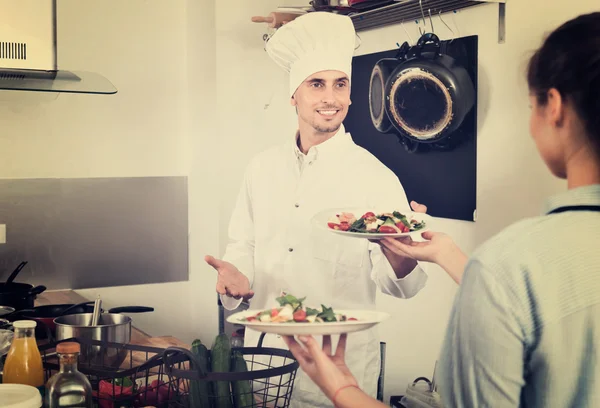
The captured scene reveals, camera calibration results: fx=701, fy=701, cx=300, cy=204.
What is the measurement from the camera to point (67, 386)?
143 centimetres

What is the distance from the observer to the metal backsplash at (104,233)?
80.0 inches

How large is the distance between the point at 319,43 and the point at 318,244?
488mm

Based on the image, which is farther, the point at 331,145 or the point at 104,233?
the point at 104,233

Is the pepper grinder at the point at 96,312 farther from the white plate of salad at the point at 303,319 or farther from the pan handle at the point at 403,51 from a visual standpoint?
the pan handle at the point at 403,51

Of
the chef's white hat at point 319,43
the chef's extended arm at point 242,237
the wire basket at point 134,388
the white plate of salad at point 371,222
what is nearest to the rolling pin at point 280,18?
the chef's white hat at point 319,43

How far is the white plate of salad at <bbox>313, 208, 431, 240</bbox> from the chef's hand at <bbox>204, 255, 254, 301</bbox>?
0.26m

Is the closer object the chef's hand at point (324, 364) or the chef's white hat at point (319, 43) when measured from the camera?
the chef's hand at point (324, 364)

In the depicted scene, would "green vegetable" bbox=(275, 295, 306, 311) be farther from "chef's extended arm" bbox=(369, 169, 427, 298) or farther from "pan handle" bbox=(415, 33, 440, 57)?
"pan handle" bbox=(415, 33, 440, 57)

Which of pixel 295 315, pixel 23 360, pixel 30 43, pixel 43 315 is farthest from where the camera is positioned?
pixel 30 43

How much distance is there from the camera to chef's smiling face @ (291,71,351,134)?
1.71 m

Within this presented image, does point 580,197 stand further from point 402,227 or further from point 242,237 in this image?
point 242,237

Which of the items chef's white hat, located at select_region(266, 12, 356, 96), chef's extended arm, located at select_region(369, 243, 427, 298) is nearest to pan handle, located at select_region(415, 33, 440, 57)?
chef's white hat, located at select_region(266, 12, 356, 96)

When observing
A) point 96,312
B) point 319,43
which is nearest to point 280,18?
point 319,43

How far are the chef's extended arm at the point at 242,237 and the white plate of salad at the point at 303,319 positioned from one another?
0.19 meters
